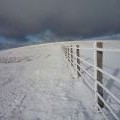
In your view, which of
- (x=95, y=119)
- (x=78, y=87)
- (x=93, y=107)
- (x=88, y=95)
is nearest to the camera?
(x=95, y=119)

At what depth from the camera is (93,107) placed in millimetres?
5004

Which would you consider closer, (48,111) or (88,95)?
(48,111)

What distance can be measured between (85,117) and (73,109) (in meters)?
0.51

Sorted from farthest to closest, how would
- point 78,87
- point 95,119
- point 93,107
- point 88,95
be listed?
1. point 78,87
2. point 88,95
3. point 93,107
4. point 95,119

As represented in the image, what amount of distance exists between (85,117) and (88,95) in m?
1.38

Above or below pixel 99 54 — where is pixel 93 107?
below

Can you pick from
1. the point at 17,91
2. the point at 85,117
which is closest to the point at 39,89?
the point at 17,91

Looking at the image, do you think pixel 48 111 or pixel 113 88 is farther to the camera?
pixel 113 88

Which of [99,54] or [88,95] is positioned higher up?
[99,54]

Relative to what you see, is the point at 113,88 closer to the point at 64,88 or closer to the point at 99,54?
the point at 64,88

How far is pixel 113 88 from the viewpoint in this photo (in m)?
6.29

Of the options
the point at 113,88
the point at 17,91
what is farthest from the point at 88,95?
the point at 17,91

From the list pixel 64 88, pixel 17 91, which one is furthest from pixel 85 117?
pixel 17 91

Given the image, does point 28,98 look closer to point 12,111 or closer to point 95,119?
point 12,111
